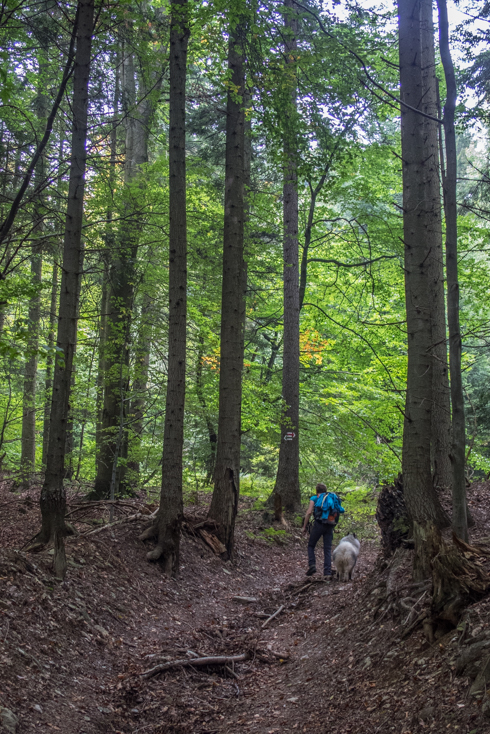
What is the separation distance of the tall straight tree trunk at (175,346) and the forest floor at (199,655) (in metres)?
0.44

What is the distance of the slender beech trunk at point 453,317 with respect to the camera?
4441 millimetres

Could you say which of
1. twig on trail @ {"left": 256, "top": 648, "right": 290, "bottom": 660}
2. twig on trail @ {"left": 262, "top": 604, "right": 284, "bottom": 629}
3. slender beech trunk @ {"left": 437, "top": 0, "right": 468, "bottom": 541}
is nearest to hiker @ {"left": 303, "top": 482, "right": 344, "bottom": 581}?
twig on trail @ {"left": 262, "top": 604, "right": 284, "bottom": 629}

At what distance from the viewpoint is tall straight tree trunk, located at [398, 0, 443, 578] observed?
505cm

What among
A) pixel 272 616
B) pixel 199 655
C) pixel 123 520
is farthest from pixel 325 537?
pixel 199 655

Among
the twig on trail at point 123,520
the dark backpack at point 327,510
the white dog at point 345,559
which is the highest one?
the dark backpack at point 327,510

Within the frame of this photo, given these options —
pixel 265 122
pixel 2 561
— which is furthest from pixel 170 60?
pixel 2 561

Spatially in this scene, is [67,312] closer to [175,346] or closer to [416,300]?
[175,346]

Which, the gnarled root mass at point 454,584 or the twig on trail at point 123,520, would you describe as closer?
the gnarled root mass at point 454,584

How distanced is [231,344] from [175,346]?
1814 mm

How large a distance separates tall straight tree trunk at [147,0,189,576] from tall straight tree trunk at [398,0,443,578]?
3.93m

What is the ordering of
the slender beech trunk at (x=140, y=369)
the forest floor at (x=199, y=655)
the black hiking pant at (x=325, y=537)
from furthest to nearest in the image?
the slender beech trunk at (x=140, y=369)
the black hiking pant at (x=325, y=537)
the forest floor at (x=199, y=655)

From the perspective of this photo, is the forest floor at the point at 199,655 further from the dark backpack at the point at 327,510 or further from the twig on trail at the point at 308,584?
the dark backpack at the point at 327,510

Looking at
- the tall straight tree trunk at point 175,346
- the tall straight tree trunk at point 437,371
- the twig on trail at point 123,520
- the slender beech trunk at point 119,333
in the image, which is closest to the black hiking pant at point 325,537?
the tall straight tree trunk at point 437,371

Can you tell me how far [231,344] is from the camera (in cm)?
975
